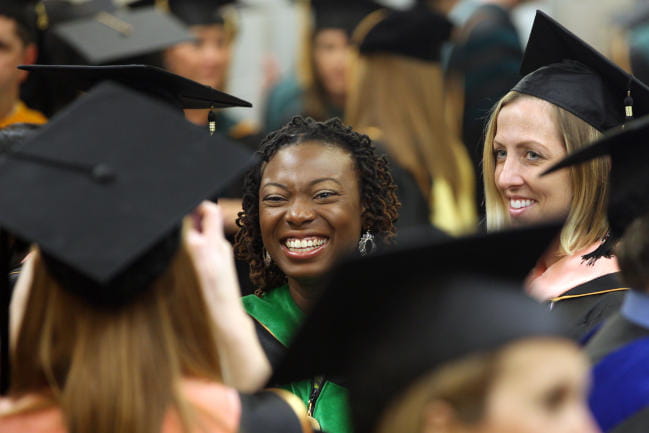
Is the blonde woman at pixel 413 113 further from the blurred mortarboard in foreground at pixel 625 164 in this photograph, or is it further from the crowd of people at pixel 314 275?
the blurred mortarboard in foreground at pixel 625 164

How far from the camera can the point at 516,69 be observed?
7227 mm

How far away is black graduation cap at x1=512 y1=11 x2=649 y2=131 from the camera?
12.6 ft

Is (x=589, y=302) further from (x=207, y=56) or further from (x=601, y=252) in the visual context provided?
(x=207, y=56)

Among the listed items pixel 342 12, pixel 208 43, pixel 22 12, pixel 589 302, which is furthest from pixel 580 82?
pixel 342 12

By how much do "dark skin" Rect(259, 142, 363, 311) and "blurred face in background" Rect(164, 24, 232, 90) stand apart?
9.88 feet

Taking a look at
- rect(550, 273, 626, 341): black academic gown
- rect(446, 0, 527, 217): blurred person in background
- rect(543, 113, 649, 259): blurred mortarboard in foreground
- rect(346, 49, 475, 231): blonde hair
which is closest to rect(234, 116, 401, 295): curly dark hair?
rect(550, 273, 626, 341): black academic gown

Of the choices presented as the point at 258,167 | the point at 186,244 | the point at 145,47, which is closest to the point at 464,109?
the point at 145,47

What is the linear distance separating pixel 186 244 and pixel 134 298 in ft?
0.53

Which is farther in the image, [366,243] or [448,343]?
[366,243]

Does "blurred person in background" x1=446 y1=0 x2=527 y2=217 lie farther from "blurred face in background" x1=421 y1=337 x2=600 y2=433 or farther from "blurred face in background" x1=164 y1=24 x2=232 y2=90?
"blurred face in background" x1=421 y1=337 x2=600 y2=433

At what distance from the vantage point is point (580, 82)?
3.93 meters

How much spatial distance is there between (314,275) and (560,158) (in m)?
0.87

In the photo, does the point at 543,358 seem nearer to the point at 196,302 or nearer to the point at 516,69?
the point at 196,302

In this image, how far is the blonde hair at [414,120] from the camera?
6.34 m
